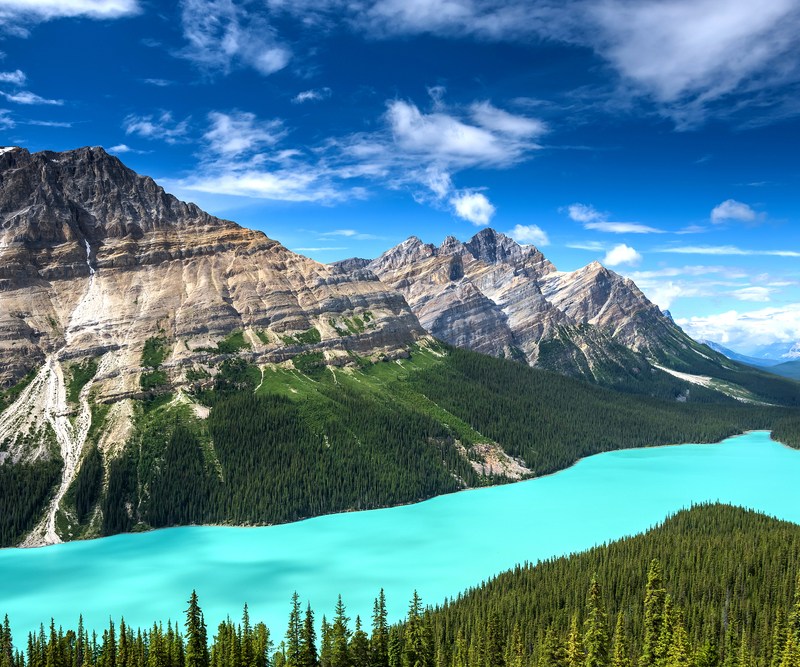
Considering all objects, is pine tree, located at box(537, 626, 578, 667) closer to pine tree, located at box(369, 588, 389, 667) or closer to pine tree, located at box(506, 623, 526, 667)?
pine tree, located at box(506, 623, 526, 667)

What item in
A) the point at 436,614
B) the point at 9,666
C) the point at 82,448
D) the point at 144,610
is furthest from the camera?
the point at 82,448

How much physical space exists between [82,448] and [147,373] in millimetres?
32414

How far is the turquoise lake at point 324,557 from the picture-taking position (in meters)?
98.1

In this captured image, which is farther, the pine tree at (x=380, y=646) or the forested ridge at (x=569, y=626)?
the pine tree at (x=380, y=646)

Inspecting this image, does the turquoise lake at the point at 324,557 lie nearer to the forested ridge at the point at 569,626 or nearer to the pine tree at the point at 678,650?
the forested ridge at the point at 569,626

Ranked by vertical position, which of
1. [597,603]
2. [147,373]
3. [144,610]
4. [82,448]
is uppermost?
[147,373]

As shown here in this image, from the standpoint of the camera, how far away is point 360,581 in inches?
4247

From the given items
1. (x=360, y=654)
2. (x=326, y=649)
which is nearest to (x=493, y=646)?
(x=360, y=654)

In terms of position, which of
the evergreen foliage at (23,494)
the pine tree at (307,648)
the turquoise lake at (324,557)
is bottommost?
the turquoise lake at (324,557)

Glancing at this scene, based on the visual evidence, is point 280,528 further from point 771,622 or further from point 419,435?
point 771,622

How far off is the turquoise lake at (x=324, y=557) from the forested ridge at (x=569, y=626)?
10125 mm

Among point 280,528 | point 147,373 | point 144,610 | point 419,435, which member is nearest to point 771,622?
point 144,610

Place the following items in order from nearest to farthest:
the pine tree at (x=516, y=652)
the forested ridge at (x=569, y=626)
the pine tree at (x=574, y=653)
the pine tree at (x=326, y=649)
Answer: the pine tree at (x=574, y=653), the pine tree at (x=516, y=652), the forested ridge at (x=569, y=626), the pine tree at (x=326, y=649)

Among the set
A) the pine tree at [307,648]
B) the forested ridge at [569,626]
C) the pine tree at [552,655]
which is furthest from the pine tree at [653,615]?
the pine tree at [307,648]
